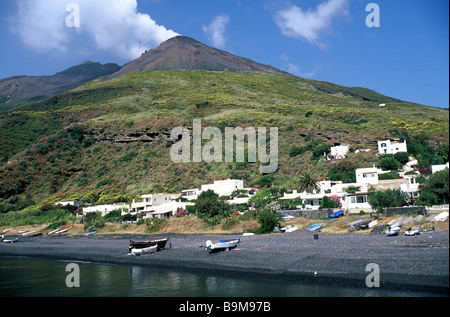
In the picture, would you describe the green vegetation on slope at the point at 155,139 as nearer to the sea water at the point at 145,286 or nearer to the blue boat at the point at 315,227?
the blue boat at the point at 315,227

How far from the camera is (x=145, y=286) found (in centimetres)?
1947

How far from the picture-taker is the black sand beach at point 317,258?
52.0ft

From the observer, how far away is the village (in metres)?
36.8

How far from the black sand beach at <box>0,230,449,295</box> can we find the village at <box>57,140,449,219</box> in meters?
9.85

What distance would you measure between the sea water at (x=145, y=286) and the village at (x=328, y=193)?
19.0 metres

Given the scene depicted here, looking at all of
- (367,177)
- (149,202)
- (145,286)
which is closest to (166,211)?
(149,202)

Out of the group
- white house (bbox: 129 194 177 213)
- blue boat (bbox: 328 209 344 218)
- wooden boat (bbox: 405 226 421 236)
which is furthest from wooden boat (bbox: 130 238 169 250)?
white house (bbox: 129 194 177 213)

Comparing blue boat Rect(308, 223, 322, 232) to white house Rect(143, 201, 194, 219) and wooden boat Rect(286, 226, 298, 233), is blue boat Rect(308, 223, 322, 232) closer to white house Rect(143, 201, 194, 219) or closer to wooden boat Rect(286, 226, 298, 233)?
wooden boat Rect(286, 226, 298, 233)

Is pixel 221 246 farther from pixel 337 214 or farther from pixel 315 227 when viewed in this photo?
pixel 337 214

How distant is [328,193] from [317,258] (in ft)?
78.9

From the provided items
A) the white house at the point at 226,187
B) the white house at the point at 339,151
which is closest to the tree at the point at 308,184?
the white house at the point at 226,187

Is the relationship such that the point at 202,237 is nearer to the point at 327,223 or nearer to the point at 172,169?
the point at 327,223

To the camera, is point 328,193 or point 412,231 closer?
point 412,231
